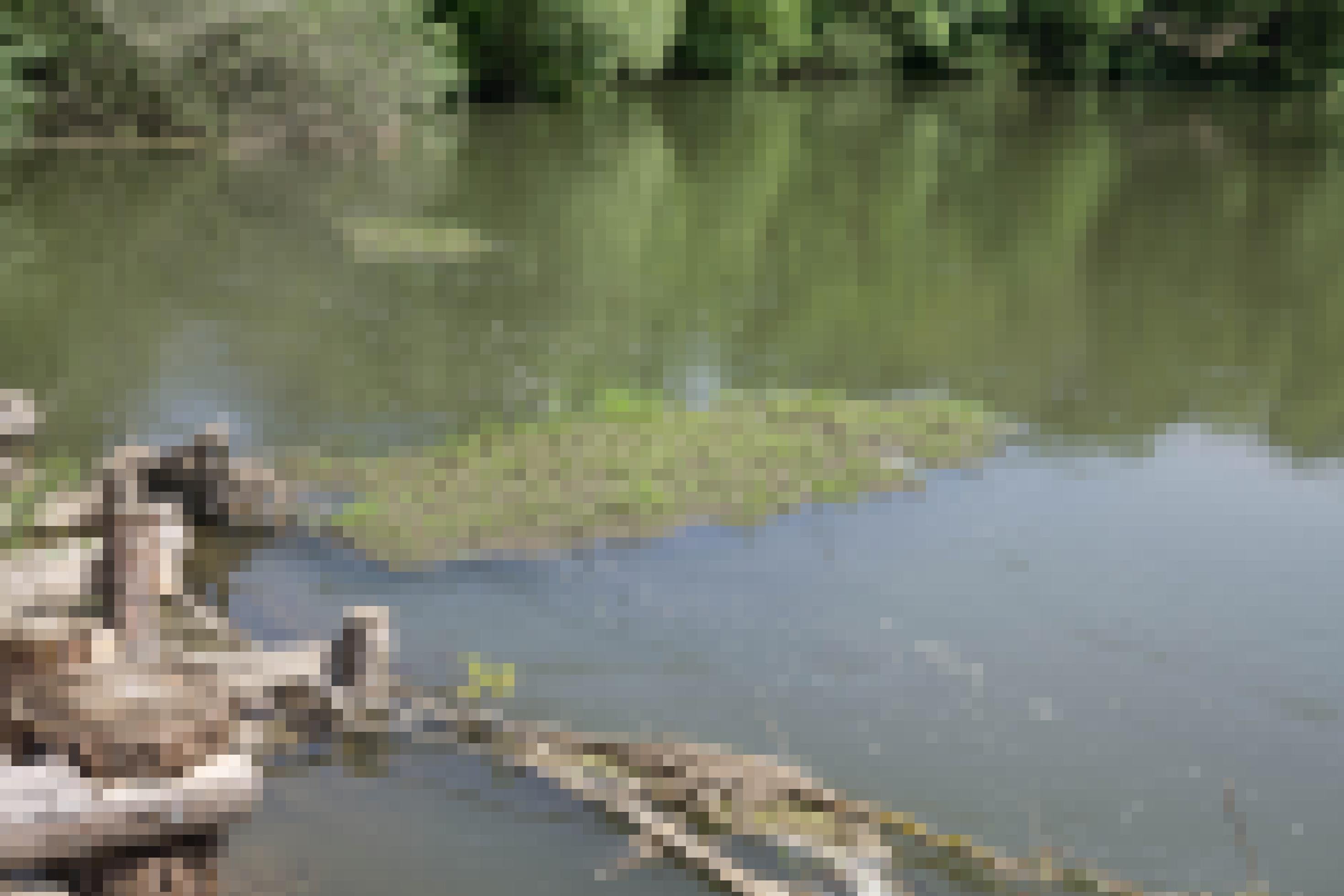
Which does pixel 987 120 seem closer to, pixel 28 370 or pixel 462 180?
pixel 462 180

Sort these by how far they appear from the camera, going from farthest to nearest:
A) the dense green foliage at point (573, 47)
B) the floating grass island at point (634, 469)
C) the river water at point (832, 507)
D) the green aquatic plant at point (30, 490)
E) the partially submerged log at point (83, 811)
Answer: the dense green foliage at point (573, 47)
the floating grass island at point (634, 469)
the green aquatic plant at point (30, 490)
the river water at point (832, 507)
the partially submerged log at point (83, 811)

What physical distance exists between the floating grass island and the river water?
1.50ft

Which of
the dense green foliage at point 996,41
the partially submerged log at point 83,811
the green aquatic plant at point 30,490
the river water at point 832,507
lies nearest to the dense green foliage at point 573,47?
the dense green foliage at point 996,41

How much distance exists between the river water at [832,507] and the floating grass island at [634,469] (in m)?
0.46

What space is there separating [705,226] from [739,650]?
17.8 m

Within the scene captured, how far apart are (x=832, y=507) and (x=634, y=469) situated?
6.34 ft

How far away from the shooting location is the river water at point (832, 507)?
8625mm

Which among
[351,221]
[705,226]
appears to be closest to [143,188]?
[351,221]

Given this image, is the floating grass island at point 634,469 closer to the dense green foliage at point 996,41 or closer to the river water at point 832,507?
the river water at point 832,507

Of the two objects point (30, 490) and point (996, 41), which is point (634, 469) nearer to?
point (30, 490)

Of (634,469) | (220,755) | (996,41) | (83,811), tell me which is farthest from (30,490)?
(996,41)

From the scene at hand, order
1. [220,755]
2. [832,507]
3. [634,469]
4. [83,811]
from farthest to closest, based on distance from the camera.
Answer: [634,469] < [832,507] < [220,755] < [83,811]

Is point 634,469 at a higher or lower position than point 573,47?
lower

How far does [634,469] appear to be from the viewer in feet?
43.7
